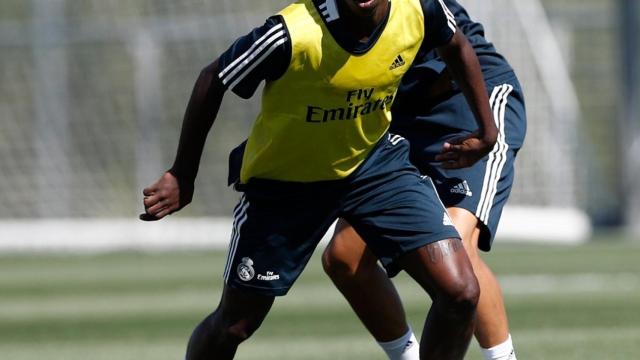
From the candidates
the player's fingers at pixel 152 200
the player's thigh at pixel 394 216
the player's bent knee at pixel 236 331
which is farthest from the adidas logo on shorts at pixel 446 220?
the player's fingers at pixel 152 200

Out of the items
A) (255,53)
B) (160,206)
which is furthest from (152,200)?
(255,53)

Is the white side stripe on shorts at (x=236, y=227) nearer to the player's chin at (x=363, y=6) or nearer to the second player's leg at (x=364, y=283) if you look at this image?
the second player's leg at (x=364, y=283)

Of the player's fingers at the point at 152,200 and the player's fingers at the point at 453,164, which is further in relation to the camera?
the player's fingers at the point at 453,164

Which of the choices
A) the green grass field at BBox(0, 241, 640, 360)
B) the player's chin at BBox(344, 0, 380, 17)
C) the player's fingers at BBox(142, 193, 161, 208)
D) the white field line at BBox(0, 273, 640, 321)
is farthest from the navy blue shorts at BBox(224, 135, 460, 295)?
the white field line at BBox(0, 273, 640, 321)

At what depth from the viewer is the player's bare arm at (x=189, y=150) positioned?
632cm

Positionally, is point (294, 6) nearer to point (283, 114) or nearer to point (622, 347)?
point (283, 114)

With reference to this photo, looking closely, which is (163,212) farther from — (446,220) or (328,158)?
(446,220)

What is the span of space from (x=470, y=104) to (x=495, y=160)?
2.25 feet

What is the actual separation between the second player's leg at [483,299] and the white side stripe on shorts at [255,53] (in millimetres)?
1595

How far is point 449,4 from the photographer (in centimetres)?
761

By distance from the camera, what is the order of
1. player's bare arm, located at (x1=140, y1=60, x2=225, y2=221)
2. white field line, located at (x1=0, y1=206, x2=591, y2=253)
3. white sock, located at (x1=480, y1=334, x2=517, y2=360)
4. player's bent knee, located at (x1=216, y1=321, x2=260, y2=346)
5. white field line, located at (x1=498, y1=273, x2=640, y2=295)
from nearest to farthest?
1. player's bare arm, located at (x1=140, y1=60, x2=225, y2=221)
2. player's bent knee, located at (x1=216, y1=321, x2=260, y2=346)
3. white sock, located at (x1=480, y1=334, x2=517, y2=360)
4. white field line, located at (x1=498, y1=273, x2=640, y2=295)
5. white field line, located at (x1=0, y1=206, x2=591, y2=253)

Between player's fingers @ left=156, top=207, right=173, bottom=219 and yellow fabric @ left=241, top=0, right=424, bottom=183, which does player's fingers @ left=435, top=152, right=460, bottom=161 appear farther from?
player's fingers @ left=156, top=207, right=173, bottom=219

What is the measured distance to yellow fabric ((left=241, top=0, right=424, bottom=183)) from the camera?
20.7ft

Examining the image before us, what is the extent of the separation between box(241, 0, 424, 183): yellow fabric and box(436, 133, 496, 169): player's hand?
1.18ft
